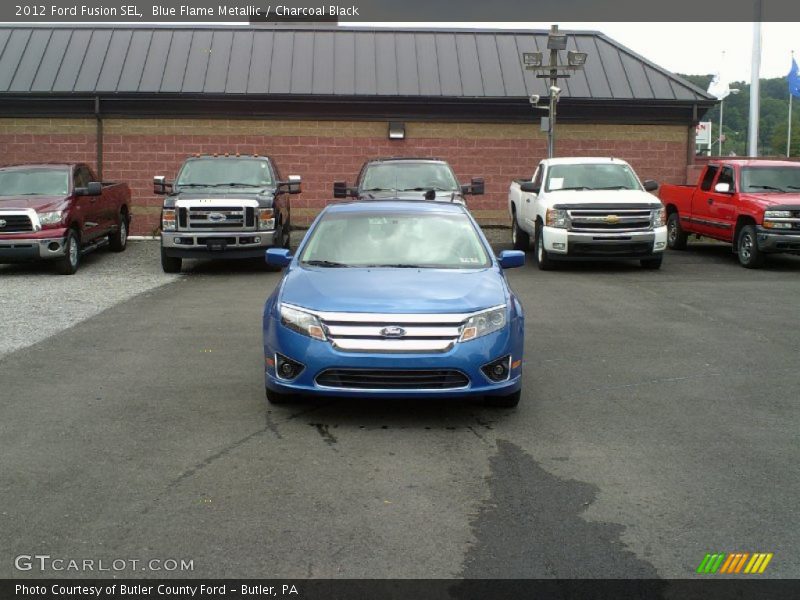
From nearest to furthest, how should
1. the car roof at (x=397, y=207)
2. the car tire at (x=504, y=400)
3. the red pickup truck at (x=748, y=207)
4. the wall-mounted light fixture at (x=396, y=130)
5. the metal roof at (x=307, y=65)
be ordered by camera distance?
the car tire at (x=504, y=400)
the car roof at (x=397, y=207)
the red pickup truck at (x=748, y=207)
the metal roof at (x=307, y=65)
the wall-mounted light fixture at (x=396, y=130)

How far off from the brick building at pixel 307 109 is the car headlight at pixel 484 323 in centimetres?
1915

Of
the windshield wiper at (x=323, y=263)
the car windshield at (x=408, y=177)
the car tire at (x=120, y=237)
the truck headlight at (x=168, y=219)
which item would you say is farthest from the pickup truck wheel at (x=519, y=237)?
the windshield wiper at (x=323, y=263)

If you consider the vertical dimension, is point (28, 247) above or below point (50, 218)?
below

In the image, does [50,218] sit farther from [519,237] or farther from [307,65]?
[307,65]

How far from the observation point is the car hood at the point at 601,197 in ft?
56.0

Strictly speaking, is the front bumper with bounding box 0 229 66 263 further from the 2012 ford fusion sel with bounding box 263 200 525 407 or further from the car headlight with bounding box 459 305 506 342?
the car headlight with bounding box 459 305 506 342

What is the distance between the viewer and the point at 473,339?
23.1 feet

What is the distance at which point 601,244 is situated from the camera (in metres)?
17.0

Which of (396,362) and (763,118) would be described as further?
(763,118)

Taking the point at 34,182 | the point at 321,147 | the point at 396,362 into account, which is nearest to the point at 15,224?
the point at 34,182

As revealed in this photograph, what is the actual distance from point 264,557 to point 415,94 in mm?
22157

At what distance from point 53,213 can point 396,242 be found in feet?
32.2

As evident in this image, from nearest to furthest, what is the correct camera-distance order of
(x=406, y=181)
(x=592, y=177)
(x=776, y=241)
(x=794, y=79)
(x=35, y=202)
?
(x=35, y=202), (x=776, y=241), (x=406, y=181), (x=592, y=177), (x=794, y=79)

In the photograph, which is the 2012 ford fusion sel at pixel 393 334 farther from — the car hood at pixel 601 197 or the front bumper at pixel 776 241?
the front bumper at pixel 776 241
